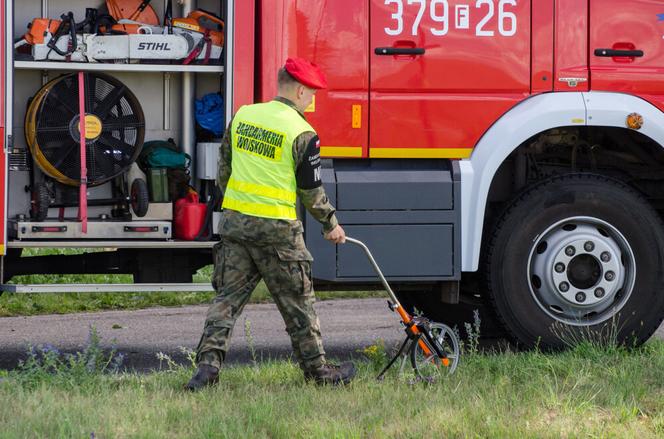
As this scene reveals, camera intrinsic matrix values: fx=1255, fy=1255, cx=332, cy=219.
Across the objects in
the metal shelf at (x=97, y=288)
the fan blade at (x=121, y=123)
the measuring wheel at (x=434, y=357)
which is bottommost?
the measuring wheel at (x=434, y=357)

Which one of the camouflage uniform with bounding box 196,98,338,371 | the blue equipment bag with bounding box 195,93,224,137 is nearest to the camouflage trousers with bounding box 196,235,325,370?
the camouflage uniform with bounding box 196,98,338,371

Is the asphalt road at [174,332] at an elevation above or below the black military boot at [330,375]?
below

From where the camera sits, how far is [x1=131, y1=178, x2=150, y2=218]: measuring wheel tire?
7.27m

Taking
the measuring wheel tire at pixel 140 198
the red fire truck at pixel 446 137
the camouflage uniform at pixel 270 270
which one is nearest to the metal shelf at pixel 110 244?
the red fire truck at pixel 446 137

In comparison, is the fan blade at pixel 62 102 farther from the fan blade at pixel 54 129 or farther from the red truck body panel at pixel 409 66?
the red truck body panel at pixel 409 66

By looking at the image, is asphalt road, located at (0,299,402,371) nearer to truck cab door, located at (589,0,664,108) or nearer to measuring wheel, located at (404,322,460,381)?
measuring wheel, located at (404,322,460,381)

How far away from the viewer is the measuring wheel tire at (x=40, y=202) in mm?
7184

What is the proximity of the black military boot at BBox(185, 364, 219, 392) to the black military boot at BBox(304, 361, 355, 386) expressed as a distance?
0.49 metres

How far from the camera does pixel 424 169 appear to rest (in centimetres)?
734

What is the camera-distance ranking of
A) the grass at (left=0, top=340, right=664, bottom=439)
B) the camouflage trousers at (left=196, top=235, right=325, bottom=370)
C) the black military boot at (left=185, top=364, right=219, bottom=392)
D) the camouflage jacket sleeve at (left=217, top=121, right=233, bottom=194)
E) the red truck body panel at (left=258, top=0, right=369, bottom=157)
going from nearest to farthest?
the grass at (left=0, top=340, right=664, bottom=439) → the black military boot at (left=185, top=364, right=219, bottom=392) → the camouflage trousers at (left=196, top=235, right=325, bottom=370) → the camouflage jacket sleeve at (left=217, top=121, right=233, bottom=194) → the red truck body panel at (left=258, top=0, right=369, bottom=157)

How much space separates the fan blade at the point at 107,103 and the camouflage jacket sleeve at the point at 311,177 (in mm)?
1553

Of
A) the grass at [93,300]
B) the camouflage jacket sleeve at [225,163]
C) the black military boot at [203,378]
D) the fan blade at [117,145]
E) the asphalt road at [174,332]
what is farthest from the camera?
the grass at [93,300]

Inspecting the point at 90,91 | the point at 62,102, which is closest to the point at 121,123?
the point at 90,91

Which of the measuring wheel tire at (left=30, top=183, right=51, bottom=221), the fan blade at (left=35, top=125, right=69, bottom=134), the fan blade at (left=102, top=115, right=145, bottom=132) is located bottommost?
the measuring wheel tire at (left=30, top=183, right=51, bottom=221)
